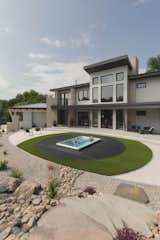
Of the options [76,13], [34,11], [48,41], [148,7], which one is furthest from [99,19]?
[34,11]

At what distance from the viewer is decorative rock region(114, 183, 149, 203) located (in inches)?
214

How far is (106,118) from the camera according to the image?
72.5 feet

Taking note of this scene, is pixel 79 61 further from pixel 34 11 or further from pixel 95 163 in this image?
pixel 95 163

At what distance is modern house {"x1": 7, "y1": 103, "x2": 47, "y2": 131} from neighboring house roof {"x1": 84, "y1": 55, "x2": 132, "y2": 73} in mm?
11289

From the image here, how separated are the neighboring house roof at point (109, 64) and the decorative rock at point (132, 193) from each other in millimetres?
17517

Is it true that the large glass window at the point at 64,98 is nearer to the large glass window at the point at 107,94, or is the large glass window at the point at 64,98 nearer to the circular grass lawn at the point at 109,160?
the large glass window at the point at 107,94

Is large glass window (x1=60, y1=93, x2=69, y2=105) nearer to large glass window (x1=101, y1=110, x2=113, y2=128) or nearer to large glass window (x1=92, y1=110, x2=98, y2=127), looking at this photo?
large glass window (x1=92, y1=110, x2=98, y2=127)

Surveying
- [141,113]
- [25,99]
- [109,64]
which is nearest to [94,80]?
[109,64]

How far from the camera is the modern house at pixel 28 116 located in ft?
82.4

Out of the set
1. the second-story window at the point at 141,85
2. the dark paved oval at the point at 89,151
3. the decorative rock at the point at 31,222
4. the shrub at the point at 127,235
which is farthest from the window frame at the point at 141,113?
the decorative rock at the point at 31,222

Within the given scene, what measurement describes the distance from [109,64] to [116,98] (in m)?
5.11

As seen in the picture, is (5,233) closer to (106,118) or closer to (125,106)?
(125,106)

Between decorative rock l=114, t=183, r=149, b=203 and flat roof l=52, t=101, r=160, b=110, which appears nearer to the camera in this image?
decorative rock l=114, t=183, r=149, b=203

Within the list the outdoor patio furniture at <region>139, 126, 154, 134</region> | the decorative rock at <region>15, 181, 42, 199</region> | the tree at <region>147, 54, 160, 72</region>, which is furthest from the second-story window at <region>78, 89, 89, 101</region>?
the decorative rock at <region>15, 181, 42, 199</region>
